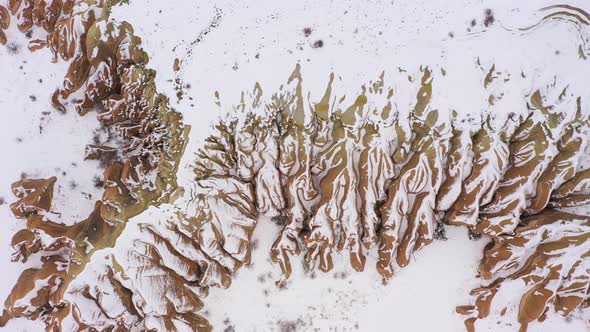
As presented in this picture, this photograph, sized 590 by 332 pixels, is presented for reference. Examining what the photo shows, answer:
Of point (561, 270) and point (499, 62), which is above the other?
point (499, 62)

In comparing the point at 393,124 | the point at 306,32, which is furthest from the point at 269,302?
the point at 306,32

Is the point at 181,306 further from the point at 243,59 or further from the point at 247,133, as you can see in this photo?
the point at 243,59

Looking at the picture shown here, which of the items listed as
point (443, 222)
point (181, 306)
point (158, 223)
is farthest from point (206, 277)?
point (443, 222)

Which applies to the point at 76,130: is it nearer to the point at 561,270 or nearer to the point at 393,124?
the point at 393,124

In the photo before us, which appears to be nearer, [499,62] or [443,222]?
[499,62]

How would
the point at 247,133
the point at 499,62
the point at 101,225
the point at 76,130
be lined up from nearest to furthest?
the point at 499,62
the point at 247,133
the point at 101,225
the point at 76,130

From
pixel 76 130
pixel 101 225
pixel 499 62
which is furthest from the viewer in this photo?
pixel 76 130

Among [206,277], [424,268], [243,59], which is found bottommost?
[424,268]
